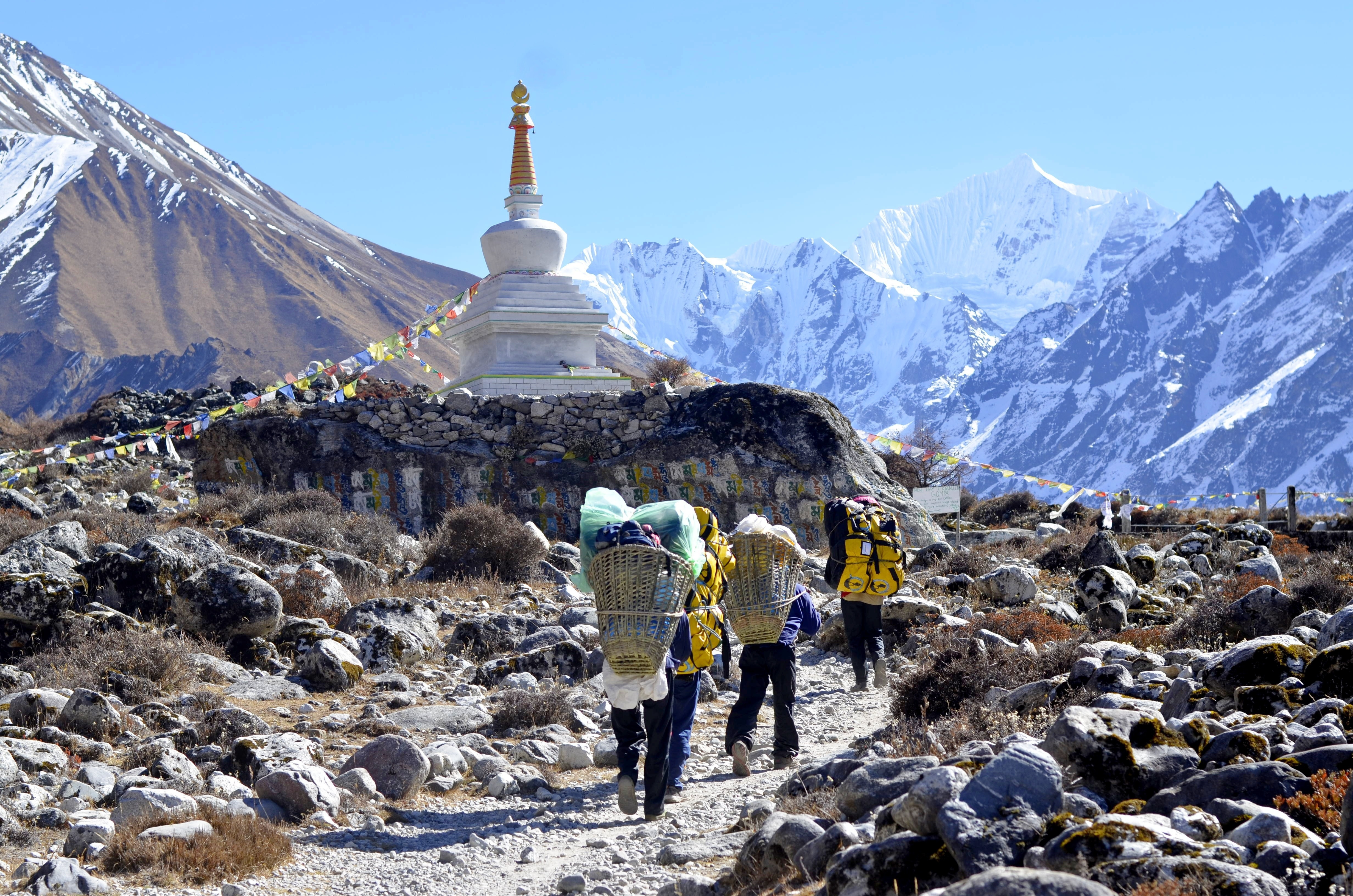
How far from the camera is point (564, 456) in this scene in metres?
19.2

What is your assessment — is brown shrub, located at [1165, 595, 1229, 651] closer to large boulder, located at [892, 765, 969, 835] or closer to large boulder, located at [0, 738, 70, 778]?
large boulder, located at [892, 765, 969, 835]

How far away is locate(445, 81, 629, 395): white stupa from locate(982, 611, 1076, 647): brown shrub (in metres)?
11.1

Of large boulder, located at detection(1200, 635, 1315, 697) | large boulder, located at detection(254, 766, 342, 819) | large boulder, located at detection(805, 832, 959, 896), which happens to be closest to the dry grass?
large boulder, located at detection(254, 766, 342, 819)

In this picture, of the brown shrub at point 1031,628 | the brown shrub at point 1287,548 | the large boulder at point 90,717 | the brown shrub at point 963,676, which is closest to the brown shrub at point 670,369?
the brown shrub at point 1287,548

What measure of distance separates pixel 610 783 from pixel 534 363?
1602cm

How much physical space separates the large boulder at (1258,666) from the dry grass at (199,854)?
4335 millimetres

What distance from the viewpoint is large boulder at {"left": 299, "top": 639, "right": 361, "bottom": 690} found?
9289mm

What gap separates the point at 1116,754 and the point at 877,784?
94 centimetres

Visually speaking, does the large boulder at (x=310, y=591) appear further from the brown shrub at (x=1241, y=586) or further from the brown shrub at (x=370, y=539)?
the brown shrub at (x=1241, y=586)

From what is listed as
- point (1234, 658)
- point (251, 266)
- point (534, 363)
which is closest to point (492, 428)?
point (534, 363)

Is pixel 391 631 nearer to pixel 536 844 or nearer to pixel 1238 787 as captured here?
pixel 536 844

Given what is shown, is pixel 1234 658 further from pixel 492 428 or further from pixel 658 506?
pixel 492 428

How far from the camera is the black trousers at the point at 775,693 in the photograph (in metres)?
7.47

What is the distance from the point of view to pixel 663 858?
5.62m
